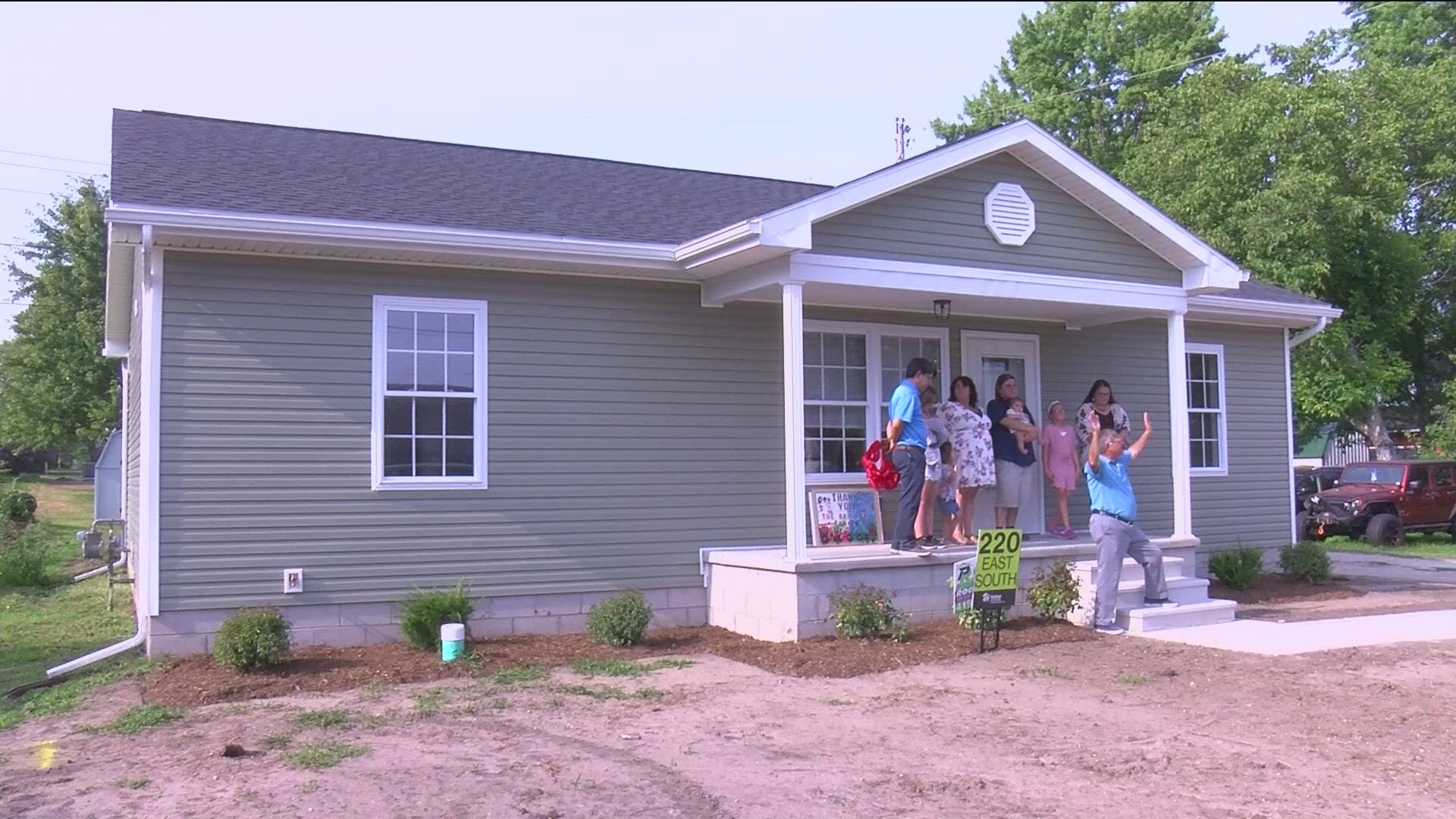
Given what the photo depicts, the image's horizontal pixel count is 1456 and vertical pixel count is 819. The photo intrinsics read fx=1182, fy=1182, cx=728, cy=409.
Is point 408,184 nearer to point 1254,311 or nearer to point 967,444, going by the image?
point 967,444

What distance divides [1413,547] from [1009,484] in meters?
14.1

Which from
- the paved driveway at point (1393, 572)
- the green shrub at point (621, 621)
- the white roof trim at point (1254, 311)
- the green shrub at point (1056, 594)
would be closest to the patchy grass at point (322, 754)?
the green shrub at point (621, 621)

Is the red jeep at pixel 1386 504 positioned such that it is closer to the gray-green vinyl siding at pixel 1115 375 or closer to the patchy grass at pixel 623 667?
the gray-green vinyl siding at pixel 1115 375

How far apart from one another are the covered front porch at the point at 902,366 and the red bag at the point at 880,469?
1.91ft

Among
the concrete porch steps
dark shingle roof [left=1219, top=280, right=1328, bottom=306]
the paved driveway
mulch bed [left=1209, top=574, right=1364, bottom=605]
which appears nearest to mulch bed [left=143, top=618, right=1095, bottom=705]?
the concrete porch steps

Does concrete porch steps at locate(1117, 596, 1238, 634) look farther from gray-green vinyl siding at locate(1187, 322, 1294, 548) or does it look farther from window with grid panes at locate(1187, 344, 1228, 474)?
window with grid panes at locate(1187, 344, 1228, 474)

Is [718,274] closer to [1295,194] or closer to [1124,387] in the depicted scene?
[1124,387]

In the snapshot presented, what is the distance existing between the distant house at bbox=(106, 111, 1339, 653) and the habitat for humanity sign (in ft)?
3.11

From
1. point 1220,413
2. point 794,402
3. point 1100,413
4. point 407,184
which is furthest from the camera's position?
point 1220,413

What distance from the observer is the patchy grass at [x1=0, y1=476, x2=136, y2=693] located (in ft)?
29.1

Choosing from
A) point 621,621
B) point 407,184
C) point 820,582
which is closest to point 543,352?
point 407,184

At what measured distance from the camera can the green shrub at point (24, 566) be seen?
14148 millimetres

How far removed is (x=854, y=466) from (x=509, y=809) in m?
6.62

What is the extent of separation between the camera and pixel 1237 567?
12398 mm
